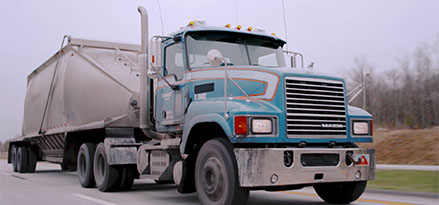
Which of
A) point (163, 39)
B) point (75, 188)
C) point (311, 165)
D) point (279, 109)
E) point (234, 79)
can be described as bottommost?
point (75, 188)

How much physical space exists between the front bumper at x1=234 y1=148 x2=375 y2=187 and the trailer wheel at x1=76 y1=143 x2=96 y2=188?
603cm

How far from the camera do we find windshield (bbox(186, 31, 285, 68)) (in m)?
8.61

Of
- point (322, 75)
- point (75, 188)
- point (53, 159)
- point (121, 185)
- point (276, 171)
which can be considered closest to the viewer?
point (276, 171)

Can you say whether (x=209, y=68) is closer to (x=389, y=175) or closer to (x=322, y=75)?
(x=322, y=75)

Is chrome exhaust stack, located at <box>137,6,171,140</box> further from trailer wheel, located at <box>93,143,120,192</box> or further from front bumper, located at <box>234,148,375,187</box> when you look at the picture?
front bumper, located at <box>234,148,375,187</box>

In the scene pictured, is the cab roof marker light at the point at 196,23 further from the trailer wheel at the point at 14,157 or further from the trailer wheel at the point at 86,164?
the trailer wheel at the point at 14,157

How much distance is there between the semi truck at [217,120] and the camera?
6.96m

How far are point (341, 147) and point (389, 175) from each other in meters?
6.02

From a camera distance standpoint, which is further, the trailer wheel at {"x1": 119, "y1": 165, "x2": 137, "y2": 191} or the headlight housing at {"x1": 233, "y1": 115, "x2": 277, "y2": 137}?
the trailer wheel at {"x1": 119, "y1": 165, "x2": 137, "y2": 191}

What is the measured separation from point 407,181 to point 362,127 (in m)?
4.41

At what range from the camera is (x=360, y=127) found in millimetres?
7957

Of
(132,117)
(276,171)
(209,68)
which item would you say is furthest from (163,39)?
(276,171)

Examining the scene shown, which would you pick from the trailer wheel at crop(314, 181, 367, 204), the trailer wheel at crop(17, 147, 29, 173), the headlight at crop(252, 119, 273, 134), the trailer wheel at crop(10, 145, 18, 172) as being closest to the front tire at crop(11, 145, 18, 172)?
the trailer wheel at crop(10, 145, 18, 172)

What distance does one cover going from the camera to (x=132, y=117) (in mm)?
11094
